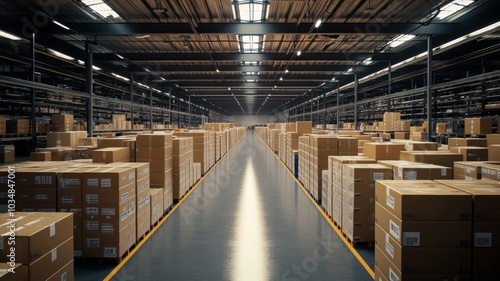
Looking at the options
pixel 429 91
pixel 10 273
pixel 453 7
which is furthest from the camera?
pixel 429 91

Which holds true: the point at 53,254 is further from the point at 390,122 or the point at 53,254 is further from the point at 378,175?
the point at 390,122

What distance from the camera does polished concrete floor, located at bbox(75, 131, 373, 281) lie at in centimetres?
390

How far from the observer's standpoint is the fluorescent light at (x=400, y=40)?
10.5m

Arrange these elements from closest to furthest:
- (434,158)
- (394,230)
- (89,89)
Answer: (394,230)
(434,158)
(89,89)

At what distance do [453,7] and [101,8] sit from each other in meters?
9.17

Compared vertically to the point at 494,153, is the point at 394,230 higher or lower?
lower

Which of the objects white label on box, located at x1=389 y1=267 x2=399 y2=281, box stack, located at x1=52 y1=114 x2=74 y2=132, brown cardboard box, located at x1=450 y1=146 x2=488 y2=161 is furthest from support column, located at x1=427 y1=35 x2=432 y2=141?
box stack, located at x1=52 y1=114 x2=74 y2=132

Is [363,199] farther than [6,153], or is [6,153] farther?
[6,153]

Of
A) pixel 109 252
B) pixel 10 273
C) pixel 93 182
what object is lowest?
pixel 109 252

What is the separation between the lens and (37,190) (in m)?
4.16

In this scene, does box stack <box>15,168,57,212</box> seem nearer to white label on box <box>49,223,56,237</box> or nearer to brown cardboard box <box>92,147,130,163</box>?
brown cardboard box <box>92,147,130,163</box>

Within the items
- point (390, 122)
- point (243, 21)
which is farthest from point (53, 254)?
point (390, 122)

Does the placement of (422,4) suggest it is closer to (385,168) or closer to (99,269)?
(385,168)

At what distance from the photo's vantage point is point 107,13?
8.47 meters
